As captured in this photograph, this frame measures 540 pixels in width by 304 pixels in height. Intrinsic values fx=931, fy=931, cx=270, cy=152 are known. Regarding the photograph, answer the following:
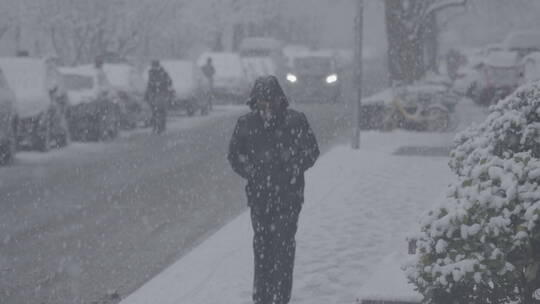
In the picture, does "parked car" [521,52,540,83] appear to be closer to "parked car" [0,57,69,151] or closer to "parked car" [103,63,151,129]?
"parked car" [103,63,151,129]

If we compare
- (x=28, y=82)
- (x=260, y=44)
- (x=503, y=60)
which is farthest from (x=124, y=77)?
(x=260, y=44)

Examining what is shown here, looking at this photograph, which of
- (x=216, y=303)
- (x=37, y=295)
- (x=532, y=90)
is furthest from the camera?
(x=37, y=295)

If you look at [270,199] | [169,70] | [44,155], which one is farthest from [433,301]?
[169,70]

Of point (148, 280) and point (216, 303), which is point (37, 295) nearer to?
point (148, 280)

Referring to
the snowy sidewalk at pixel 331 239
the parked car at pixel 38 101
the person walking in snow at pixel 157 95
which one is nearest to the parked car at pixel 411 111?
the person walking in snow at pixel 157 95

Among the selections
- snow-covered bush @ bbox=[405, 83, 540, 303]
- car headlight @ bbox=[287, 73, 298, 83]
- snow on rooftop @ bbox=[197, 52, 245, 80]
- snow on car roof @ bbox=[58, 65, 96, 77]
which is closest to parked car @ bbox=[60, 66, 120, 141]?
snow on car roof @ bbox=[58, 65, 96, 77]

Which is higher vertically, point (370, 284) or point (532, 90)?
point (532, 90)

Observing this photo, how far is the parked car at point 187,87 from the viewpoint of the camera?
91.6ft

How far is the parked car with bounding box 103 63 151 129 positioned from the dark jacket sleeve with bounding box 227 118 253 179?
16.1m

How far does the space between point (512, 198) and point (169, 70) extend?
80.9ft

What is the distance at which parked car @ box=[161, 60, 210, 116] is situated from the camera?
27.9 metres

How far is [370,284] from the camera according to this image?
6285mm

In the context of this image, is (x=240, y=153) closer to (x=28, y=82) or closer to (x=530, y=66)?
(x=28, y=82)

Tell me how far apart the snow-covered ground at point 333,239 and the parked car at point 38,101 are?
5.90 m
